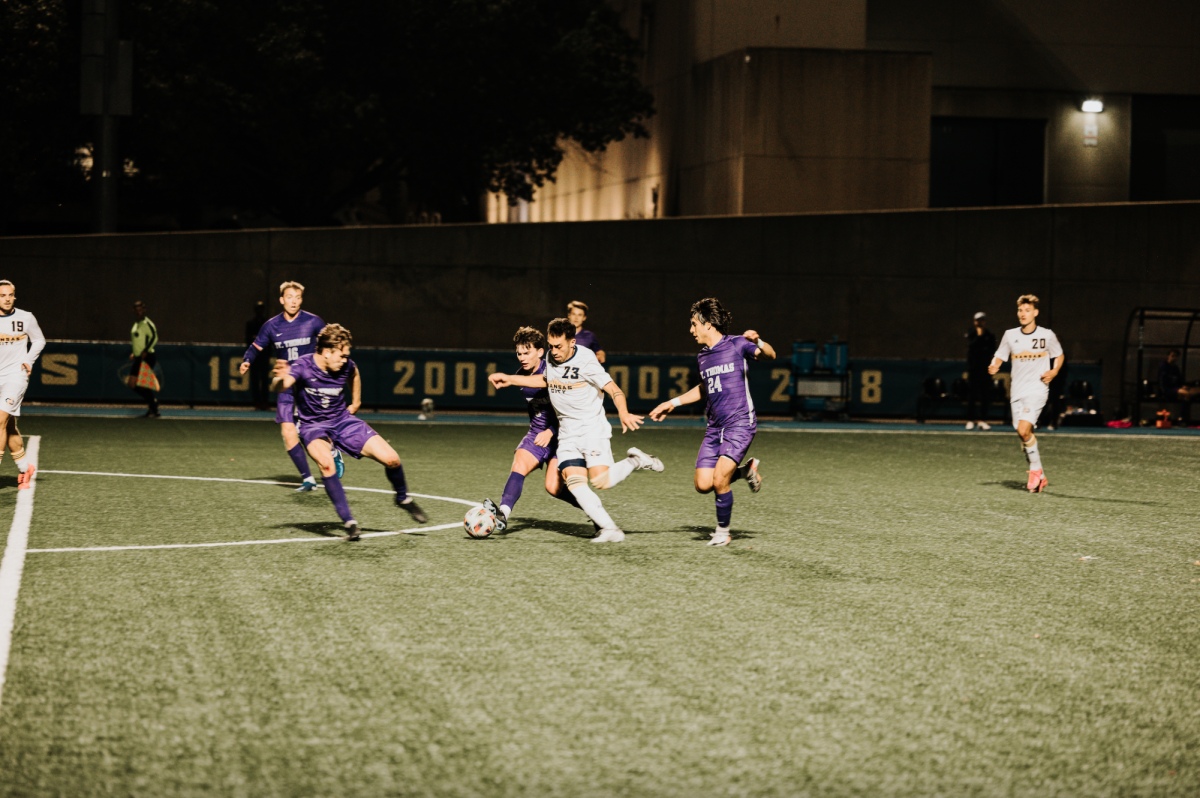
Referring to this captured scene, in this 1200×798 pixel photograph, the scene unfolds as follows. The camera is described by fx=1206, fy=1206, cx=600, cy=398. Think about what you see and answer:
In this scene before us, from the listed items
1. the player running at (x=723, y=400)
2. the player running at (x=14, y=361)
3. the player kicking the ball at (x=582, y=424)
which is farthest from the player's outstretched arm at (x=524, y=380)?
the player running at (x=14, y=361)

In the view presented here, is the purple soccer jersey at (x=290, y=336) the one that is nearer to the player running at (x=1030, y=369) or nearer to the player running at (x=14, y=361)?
the player running at (x=14, y=361)

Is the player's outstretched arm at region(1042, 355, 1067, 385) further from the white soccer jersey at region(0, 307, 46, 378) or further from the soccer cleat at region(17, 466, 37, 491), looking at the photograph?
the soccer cleat at region(17, 466, 37, 491)

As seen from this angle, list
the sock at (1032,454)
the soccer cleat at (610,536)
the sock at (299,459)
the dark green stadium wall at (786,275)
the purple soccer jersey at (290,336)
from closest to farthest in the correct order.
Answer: the soccer cleat at (610,536)
the sock at (299,459)
the purple soccer jersey at (290,336)
the sock at (1032,454)
the dark green stadium wall at (786,275)

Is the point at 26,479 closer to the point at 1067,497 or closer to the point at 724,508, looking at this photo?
the point at 724,508

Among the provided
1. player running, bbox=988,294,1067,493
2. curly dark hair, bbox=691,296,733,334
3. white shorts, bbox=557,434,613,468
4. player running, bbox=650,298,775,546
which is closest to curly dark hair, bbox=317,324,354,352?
white shorts, bbox=557,434,613,468

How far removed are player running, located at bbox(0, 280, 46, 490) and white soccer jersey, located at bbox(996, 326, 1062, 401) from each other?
1046 centimetres

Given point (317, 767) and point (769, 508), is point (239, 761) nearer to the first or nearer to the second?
point (317, 767)

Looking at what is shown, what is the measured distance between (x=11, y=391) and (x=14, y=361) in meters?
0.32

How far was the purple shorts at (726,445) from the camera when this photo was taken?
9.34 m

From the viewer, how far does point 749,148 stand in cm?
2939

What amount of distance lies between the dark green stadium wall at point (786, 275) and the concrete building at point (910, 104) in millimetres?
2427

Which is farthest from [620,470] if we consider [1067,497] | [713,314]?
[1067,497]

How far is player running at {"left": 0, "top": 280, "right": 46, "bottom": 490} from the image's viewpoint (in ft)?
39.2

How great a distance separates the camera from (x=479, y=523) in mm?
9398
